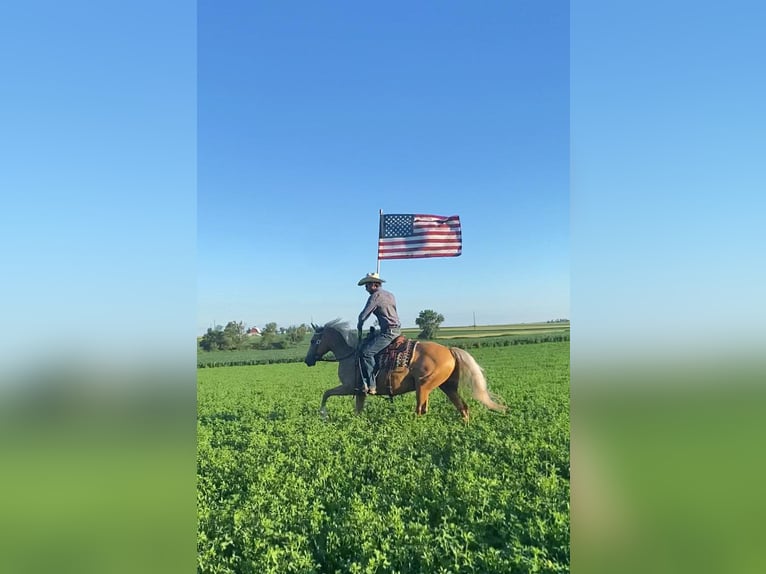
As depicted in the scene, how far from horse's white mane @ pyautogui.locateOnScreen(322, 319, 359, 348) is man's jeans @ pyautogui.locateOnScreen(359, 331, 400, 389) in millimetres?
249

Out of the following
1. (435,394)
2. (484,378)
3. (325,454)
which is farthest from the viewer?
(435,394)

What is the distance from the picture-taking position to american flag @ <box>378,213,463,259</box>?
15.5 feet

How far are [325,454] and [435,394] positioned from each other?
8.64ft

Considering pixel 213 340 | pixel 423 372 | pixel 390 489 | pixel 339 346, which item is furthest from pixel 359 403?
pixel 213 340

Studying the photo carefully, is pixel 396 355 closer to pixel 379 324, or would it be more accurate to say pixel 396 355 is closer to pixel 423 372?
pixel 423 372

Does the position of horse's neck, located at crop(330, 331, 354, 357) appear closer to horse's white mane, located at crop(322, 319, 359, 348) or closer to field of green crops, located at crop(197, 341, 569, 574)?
horse's white mane, located at crop(322, 319, 359, 348)

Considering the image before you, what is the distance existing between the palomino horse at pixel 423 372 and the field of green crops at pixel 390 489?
1.08 feet

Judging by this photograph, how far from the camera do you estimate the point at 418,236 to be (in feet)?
15.9

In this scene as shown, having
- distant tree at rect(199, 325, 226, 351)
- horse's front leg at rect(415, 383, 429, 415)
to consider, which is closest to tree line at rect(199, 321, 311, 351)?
distant tree at rect(199, 325, 226, 351)

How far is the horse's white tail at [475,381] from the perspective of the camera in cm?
630
